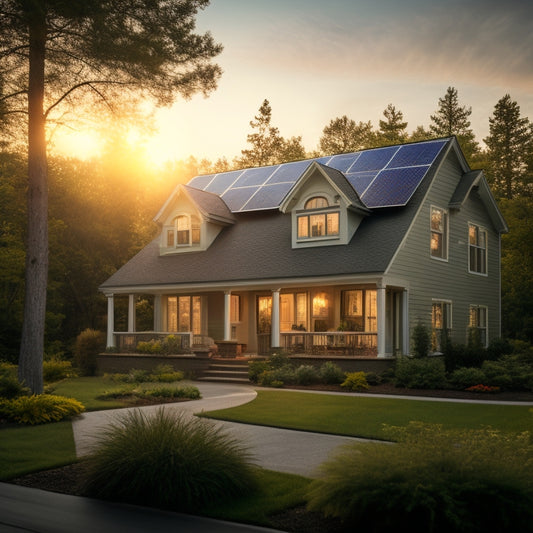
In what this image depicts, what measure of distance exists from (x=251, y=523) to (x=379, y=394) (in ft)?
38.0

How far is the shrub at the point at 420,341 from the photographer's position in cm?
2047

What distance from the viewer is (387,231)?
21672 mm

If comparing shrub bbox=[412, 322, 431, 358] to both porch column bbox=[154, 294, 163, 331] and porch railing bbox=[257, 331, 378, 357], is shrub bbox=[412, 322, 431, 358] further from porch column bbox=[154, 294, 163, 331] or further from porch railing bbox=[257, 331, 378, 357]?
porch column bbox=[154, 294, 163, 331]

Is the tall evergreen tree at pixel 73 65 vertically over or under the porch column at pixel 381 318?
over

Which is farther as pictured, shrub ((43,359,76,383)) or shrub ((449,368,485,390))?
shrub ((43,359,76,383))

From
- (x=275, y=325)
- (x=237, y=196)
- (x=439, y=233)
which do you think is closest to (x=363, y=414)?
(x=275, y=325)

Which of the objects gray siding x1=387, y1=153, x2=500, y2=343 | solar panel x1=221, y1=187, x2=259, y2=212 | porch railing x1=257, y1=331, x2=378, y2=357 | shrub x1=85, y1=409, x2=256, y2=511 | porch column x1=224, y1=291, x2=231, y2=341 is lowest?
shrub x1=85, y1=409, x2=256, y2=511

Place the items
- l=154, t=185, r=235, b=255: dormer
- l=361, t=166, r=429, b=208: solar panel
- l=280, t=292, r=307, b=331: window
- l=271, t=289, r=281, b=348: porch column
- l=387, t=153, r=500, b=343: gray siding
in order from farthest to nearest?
l=154, t=185, r=235, b=255: dormer
l=280, t=292, r=307, b=331: window
l=361, t=166, r=429, b=208: solar panel
l=387, t=153, r=500, b=343: gray siding
l=271, t=289, r=281, b=348: porch column

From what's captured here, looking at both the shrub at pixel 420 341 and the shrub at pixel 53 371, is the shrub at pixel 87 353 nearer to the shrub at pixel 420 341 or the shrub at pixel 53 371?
the shrub at pixel 53 371

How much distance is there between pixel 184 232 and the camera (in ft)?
88.0

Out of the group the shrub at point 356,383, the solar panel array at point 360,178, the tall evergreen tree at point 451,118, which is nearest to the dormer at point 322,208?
the solar panel array at point 360,178

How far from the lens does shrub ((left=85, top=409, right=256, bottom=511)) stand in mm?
6480

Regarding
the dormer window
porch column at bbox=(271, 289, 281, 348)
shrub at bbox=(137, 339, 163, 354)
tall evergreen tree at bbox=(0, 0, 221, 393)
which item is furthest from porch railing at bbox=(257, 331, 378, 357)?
tall evergreen tree at bbox=(0, 0, 221, 393)

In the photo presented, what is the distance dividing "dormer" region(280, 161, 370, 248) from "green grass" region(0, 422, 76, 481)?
1298 centimetres
